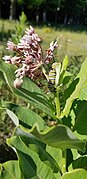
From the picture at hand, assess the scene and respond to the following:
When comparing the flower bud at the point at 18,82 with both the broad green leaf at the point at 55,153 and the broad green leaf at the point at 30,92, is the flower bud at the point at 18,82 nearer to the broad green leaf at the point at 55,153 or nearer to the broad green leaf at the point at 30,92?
the broad green leaf at the point at 30,92

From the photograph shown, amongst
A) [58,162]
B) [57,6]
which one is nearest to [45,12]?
[57,6]

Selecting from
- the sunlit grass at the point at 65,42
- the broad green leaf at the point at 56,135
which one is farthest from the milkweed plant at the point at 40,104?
the sunlit grass at the point at 65,42

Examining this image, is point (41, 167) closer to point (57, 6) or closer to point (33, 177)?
point (33, 177)

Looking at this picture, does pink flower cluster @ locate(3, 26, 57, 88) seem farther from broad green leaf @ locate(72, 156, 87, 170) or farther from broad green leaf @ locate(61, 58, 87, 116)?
broad green leaf @ locate(72, 156, 87, 170)

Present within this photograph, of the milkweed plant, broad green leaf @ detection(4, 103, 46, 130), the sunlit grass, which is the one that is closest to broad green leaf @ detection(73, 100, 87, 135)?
the milkweed plant

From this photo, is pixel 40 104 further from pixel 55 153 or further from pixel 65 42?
pixel 65 42

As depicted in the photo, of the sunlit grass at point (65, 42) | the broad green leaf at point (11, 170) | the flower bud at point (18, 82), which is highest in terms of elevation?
the flower bud at point (18, 82)
